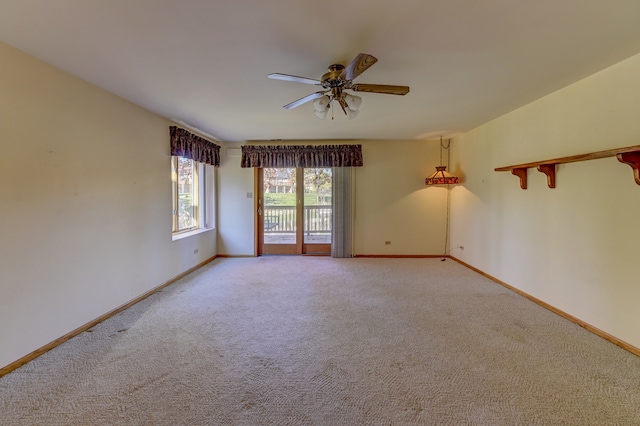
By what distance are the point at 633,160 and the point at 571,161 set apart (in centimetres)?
61

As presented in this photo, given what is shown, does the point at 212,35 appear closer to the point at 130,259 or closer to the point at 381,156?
the point at 130,259

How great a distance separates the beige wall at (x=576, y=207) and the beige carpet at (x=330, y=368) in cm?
33

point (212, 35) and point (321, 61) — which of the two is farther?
point (321, 61)

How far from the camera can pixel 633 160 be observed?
81.5 inches

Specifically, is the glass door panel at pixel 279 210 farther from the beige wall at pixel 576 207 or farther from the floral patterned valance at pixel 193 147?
the beige wall at pixel 576 207

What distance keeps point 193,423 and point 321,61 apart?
258 cm

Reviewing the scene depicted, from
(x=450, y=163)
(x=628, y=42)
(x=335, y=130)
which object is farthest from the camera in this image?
(x=450, y=163)

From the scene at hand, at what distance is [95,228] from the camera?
2721mm

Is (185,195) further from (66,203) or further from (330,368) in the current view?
→ (330,368)

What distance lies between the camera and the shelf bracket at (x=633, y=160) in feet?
6.75

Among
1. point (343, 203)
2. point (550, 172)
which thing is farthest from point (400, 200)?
point (550, 172)

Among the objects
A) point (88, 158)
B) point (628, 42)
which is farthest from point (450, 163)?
point (88, 158)

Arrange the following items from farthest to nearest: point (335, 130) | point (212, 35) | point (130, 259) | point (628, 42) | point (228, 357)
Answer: point (335, 130)
point (130, 259)
point (228, 357)
point (628, 42)
point (212, 35)

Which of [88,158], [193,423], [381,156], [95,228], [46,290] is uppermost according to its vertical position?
[381,156]
